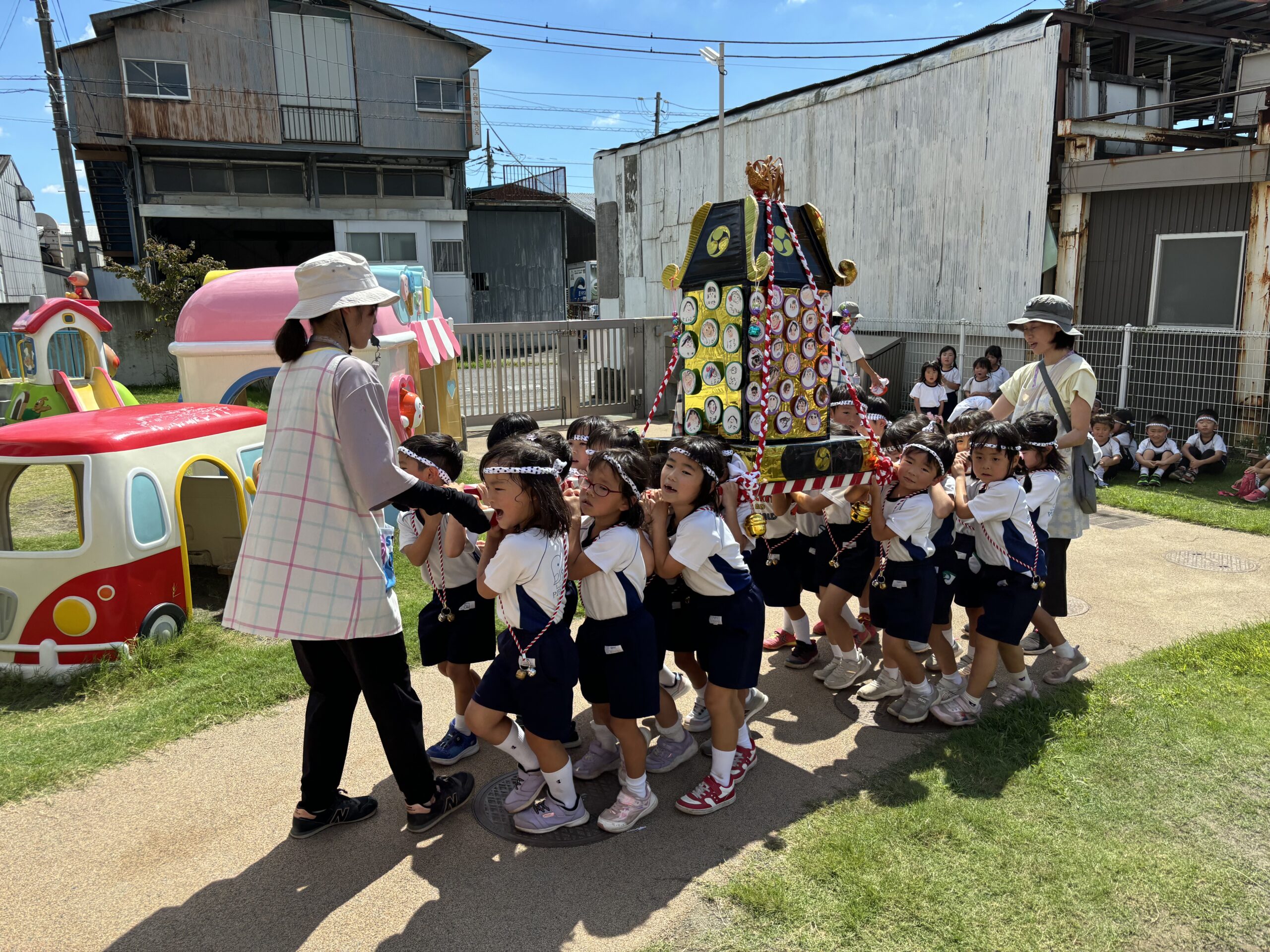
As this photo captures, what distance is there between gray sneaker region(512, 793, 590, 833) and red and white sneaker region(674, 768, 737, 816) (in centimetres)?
38

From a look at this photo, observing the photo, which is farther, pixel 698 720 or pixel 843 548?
pixel 843 548

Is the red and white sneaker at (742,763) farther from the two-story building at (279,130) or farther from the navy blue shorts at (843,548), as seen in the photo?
the two-story building at (279,130)

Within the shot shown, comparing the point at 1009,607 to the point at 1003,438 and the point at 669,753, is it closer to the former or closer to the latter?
the point at 1003,438

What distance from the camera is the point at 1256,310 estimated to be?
9.54 m

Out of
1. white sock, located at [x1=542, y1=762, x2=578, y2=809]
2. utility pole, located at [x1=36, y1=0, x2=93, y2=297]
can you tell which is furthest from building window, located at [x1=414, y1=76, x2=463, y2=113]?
white sock, located at [x1=542, y1=762, x2=578, y2=809]

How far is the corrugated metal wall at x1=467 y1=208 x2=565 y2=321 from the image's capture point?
2766 centimetres

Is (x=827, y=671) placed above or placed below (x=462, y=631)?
below

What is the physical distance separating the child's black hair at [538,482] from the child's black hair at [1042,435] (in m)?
2.31

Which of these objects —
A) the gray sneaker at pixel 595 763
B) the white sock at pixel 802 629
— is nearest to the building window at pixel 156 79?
the white sock at pixel 802 629

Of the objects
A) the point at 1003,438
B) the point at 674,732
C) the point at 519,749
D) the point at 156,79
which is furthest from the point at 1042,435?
the point at 156,79

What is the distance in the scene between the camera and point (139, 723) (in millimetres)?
4078

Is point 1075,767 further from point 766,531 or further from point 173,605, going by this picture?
point 173,605

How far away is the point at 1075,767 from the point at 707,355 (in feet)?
8.13

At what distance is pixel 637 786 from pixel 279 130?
77.5ft
